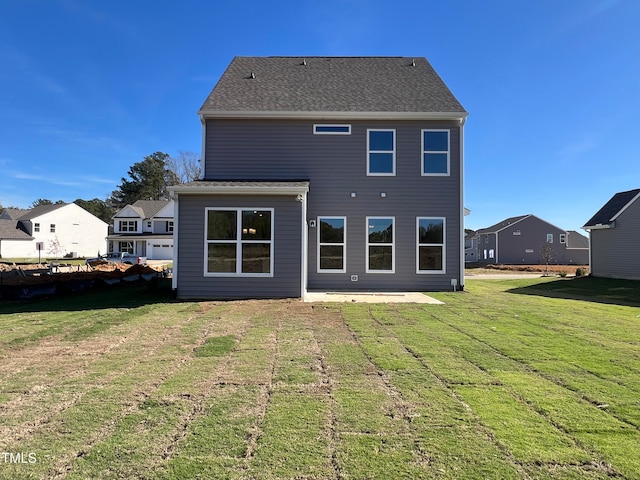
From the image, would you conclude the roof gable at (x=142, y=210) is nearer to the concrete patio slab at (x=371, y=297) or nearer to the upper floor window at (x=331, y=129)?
the upper floor window at (x=331, y=129)

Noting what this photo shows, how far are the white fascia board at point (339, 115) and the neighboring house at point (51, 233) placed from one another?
3963cm

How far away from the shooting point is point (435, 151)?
12.0m

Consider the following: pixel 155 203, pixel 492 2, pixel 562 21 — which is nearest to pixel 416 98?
pixel 492 2

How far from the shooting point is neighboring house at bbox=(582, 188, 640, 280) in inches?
722

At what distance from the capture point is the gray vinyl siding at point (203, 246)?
32.4ft

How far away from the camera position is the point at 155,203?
4403 centimetres

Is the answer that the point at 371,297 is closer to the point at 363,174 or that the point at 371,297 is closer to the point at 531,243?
the point at 363,174

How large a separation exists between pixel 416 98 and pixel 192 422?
40.8 ft

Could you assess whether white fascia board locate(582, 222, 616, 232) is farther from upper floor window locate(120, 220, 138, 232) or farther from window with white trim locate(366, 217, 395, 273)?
upper floor window locate(120, 220, 138, 232)

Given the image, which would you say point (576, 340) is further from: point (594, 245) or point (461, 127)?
point (594, 245)

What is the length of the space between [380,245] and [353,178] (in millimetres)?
2461

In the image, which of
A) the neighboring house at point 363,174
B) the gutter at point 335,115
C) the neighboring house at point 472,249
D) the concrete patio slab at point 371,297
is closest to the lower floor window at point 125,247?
the neighboring house at point 363,174

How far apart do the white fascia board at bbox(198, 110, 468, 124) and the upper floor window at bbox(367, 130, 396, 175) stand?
0.53 metres

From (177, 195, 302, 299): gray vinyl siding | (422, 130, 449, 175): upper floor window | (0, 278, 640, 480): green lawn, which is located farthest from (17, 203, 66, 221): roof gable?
(422, 130, 449, 175): upper floor window
